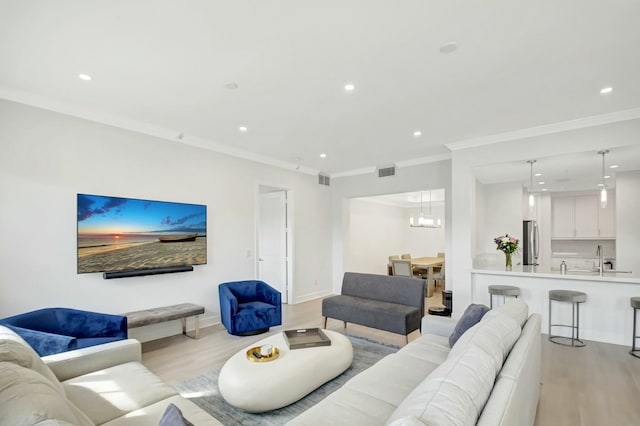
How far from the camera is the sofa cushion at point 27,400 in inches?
42.9

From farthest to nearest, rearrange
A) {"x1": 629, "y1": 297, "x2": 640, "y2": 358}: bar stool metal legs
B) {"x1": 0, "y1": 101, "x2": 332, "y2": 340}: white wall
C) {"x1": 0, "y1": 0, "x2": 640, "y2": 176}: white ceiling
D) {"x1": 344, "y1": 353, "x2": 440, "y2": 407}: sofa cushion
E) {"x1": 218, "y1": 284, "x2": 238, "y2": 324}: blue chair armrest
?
{"x1": 218, "y1": 284, "x2": 238, "y2": 324}: blue chair armrest < {"x1": 629, "y1": 297, "x2": 640, "y2": 358}: bar stool metal legs < {"x1": 0, "y1": 101, "x2": 332, "y2": 340}: white wall < {"x1": 0, "y1": 0, "x2": 640, "y2": 176}: white ceiling < {"x1": 344, "y1": 353, "x2": 440, "y2": 407}: sofa cushion

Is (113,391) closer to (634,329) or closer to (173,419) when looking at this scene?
(173,419)

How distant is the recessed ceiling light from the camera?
2.49 meters

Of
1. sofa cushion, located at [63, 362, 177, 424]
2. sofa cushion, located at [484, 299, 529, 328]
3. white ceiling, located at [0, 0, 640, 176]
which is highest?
white ceiling, located at [0, 0, 640, 176]

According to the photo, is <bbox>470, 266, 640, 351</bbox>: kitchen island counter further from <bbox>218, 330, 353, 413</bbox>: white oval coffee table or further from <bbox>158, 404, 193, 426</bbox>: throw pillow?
<bbox>158, 404, 193, 426</bbox>: throw pillow

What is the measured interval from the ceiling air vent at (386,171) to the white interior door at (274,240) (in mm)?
2070

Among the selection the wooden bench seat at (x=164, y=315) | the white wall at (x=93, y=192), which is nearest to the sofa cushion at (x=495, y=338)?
the wooden bench seat at (x=164, y=315)

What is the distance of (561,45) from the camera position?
8.18ft

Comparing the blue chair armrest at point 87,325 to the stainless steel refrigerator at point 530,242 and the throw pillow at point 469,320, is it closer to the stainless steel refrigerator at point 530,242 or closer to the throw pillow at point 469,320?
the throw pillow at point 469,320

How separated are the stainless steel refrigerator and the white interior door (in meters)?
5.22

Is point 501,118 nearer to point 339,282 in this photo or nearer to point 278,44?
point 278,44

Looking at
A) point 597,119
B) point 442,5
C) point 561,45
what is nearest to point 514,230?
point 597,119

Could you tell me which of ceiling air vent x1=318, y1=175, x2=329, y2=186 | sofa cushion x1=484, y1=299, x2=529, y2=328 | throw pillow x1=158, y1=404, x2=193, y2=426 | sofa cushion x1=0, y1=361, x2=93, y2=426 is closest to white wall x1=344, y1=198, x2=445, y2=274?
ceiling air vent x1=318, y1=175, x2=329, y2=186

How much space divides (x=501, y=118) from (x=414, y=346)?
121 inches
